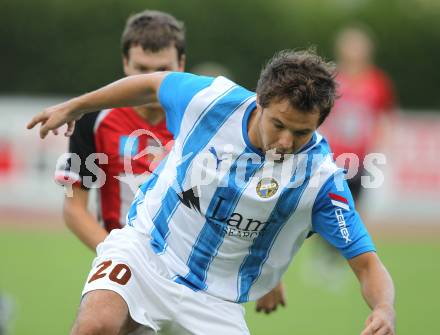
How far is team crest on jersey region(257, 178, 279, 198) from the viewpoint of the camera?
4.35m

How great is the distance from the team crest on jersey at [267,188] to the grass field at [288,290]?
3.36 metres

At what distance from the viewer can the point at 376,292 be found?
407 centimetres

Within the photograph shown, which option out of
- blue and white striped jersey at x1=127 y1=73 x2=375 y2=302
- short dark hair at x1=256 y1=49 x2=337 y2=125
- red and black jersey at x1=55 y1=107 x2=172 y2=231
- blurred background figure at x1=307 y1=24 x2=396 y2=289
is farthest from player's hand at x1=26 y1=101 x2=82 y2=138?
blurred background figure at x1=307 y1=24 x2=396 y2=289

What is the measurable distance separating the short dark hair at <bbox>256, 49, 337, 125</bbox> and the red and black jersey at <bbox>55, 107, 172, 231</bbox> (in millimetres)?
1227

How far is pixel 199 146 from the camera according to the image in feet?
14.6

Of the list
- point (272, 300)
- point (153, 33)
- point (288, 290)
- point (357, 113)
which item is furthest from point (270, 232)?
point (357, 113)

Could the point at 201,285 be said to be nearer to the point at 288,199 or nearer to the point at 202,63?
the point at 288,199

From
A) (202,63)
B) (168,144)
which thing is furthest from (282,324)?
(202,63)

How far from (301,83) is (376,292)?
96cm

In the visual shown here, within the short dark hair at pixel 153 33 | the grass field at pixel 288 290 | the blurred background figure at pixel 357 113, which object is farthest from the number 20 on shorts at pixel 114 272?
the blurred background figure at pixel 357 113

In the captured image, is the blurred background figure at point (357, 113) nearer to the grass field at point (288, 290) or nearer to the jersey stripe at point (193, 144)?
the grass field at point (288, 290)

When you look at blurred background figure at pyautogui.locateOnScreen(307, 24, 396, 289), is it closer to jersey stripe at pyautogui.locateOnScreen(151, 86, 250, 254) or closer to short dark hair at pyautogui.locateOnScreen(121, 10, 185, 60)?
short dark hair at pyautogui.locateOnScreen(121, 10, 185, 60)

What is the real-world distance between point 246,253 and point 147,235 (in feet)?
1.59

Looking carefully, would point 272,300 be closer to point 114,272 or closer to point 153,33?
point 114,272
